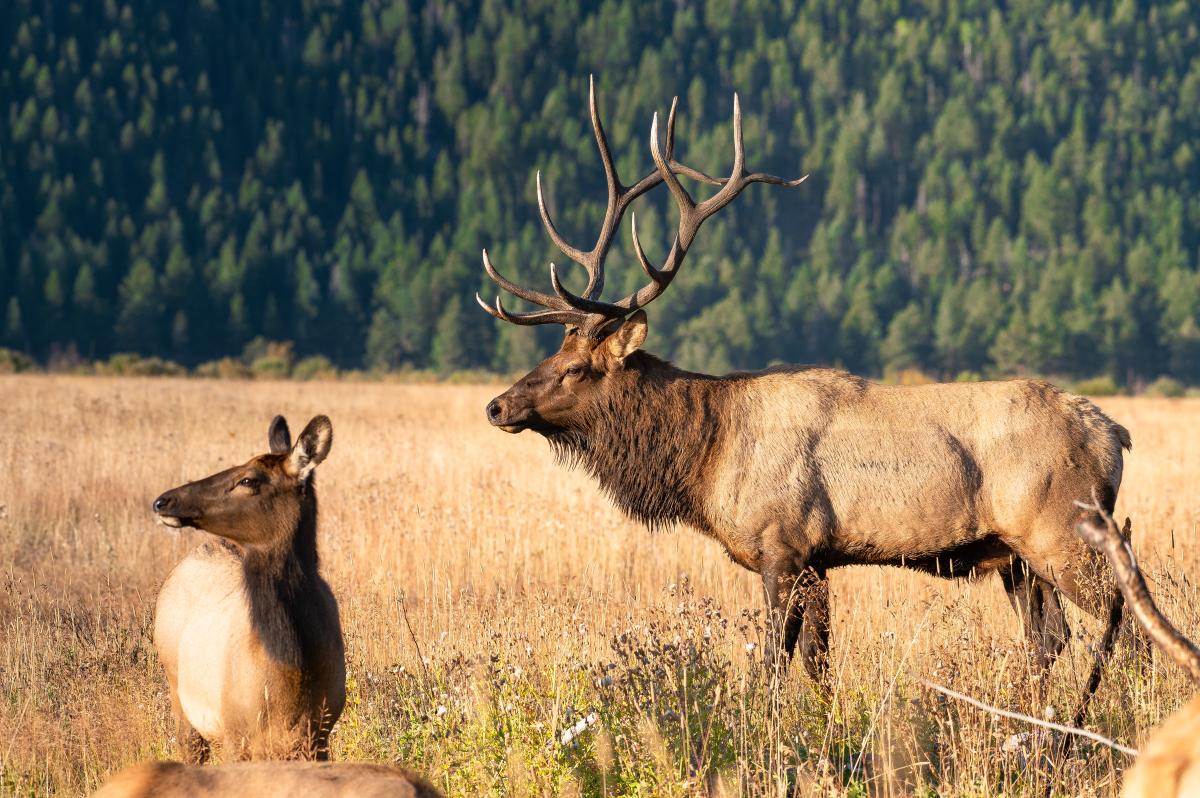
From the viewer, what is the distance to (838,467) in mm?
7402

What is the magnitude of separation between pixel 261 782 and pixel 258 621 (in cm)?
158

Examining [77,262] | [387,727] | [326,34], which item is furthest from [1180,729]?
[326,34]

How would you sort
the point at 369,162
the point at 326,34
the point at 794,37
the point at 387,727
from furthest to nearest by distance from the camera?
the point at 794,37, the point at 326,34, the point at 369,162, the point at 387,727

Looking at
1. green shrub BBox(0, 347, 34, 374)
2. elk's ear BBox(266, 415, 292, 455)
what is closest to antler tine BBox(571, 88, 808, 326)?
elk's ear BBox(266, 415, 292, 455)

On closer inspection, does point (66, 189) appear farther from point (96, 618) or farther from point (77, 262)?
point (96, 618)

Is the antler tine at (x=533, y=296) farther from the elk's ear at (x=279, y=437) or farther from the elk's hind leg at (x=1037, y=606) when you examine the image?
the elk's hind leg at (x=1037, y=606)

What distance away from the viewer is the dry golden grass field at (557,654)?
5059 mm

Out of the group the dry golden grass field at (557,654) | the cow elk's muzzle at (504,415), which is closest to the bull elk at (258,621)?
the dry golden grass field at (557,654)

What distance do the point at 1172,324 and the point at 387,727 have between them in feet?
315

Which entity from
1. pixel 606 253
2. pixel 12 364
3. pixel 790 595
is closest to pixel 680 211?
pixel 606 253

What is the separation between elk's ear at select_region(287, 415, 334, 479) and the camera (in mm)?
5504

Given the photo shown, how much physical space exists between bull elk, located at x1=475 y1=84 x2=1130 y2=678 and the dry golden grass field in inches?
13.6

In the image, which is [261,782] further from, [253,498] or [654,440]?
[654,440]

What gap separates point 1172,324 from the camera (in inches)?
3688
